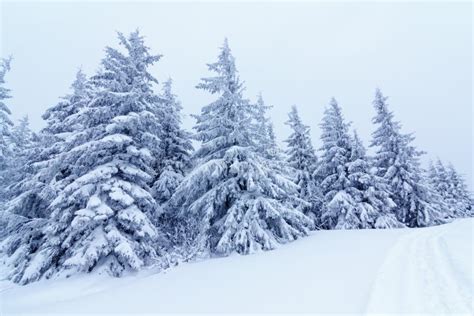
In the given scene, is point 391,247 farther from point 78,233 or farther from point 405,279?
point 78,233

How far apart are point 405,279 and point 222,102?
11952 mm

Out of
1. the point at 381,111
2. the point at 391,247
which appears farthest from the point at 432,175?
the point at 391,247

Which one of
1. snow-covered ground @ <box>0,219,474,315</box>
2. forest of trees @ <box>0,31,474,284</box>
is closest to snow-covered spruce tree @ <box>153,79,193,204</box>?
forest of trees @ <box>0,31,474,284</box>

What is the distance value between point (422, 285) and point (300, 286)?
2644 millimetres

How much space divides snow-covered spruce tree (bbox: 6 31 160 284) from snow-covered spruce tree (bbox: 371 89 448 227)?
67.7 feet

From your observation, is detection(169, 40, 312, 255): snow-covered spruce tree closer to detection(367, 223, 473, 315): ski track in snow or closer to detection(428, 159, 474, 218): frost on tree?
detection(367, 223, 473, 315): ski track in snow

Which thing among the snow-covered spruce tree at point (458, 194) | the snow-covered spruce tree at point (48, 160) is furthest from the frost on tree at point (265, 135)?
the snow-covered spruce tree at point (458, 194)

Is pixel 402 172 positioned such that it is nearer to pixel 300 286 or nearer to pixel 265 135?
pixel 265 135

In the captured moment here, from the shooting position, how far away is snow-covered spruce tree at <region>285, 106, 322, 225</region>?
25.5 meters

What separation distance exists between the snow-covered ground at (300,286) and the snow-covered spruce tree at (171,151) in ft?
21.2

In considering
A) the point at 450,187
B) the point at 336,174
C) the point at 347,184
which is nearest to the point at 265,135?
the point at 336,174

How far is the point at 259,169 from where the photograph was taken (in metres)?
14.1

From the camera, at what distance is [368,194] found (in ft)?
75.8

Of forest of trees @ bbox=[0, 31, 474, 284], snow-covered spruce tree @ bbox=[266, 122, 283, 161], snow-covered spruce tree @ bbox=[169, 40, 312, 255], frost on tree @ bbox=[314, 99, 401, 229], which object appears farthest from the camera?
snow-covered spruce tree @ bbox=[266, 122, 283, 161]
